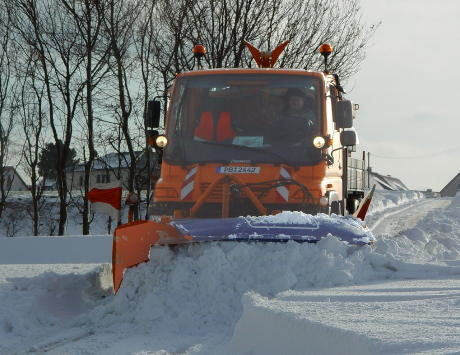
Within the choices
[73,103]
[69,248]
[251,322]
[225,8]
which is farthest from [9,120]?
[251,322]

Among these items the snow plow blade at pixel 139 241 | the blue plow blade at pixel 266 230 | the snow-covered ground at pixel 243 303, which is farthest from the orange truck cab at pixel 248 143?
the snow plow blade at pixel 139 241

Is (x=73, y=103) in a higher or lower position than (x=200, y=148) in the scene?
higher

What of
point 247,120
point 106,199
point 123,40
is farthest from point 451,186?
point 106,199

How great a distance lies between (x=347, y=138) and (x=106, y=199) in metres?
2.64

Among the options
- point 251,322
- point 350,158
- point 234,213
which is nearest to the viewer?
point 251,322

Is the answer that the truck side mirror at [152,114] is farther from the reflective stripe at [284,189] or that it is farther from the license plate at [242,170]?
the reflective stripe at [284,189]

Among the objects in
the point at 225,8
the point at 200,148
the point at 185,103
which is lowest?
the point at 200,148

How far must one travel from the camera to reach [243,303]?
5.13 metres

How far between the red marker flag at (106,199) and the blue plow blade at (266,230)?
59.1 inches

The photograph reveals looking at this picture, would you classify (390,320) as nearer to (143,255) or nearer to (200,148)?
(143,255)

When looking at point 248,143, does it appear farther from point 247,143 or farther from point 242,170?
point 242,170

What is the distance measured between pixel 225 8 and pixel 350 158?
12.6 m

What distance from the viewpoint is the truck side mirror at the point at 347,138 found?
8.24 meters

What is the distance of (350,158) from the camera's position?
37.7 feet
